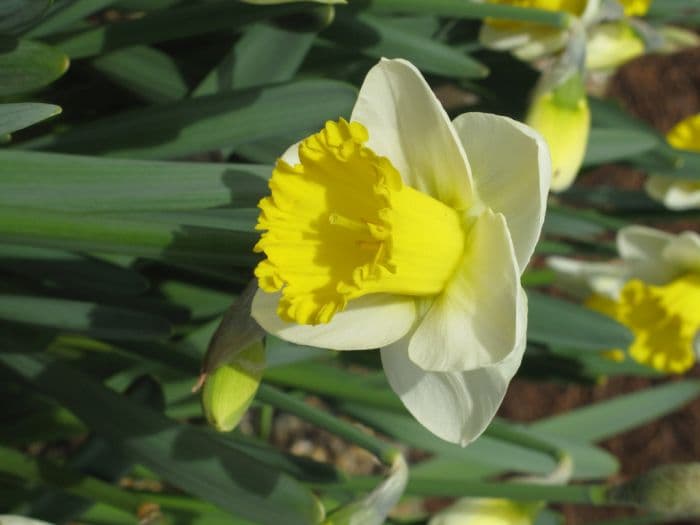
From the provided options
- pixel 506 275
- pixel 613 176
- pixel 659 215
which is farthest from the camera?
pixel 613 176

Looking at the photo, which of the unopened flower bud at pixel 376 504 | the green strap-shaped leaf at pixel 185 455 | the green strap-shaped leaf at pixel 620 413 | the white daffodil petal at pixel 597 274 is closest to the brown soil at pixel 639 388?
the green strap-shaped leaf at pixel 620 413

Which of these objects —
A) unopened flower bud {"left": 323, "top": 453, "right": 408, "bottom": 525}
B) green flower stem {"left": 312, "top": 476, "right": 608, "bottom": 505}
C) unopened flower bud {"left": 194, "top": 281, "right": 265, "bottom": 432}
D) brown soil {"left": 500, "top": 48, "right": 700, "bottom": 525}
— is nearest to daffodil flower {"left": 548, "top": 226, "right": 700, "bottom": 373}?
green flower stem {"left": 312, "top": 476, "right": 608, "bottom": 505}

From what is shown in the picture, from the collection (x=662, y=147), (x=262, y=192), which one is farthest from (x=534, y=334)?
(x=262, y=192)

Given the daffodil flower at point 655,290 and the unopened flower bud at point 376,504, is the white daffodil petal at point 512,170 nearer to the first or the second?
the unopened flower bud at point 376,504

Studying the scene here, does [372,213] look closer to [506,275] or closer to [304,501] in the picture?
[506,275]

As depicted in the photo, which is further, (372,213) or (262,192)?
(262,192)

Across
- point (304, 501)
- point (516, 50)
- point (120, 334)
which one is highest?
point (516, 50)

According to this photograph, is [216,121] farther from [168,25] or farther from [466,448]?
[466,448]
